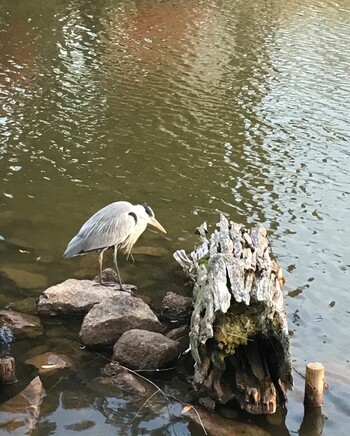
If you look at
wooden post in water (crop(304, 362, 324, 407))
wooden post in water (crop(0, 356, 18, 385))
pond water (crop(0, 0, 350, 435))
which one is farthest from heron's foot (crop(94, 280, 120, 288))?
wooden post in water (crop(304, 362, 324, 407))

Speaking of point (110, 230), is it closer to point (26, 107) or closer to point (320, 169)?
point (320, 169)

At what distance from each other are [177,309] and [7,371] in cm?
292

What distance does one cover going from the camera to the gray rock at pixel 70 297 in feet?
31.7

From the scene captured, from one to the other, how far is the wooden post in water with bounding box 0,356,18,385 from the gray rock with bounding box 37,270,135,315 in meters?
1.64

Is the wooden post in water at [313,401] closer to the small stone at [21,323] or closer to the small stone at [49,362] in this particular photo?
the small stone at [49,362]

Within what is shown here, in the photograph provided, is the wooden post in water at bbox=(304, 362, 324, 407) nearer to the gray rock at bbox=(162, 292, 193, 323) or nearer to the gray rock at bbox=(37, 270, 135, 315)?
the gray rock at bbox=(162, 292, 193, 323)

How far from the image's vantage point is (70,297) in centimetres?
981

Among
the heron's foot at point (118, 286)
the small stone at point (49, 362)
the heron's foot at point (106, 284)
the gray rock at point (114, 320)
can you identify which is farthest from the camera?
the heron's foot at point (106, 284)

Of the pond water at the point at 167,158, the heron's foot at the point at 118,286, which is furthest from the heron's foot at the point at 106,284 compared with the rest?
the pond water at the point at 167,158

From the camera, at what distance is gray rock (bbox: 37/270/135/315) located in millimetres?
9664

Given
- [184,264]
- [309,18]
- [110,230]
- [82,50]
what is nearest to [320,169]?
[184,264]

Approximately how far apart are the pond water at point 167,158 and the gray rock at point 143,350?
332mm

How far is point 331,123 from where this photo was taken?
20141 mm

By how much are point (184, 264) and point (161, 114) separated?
9571mm
